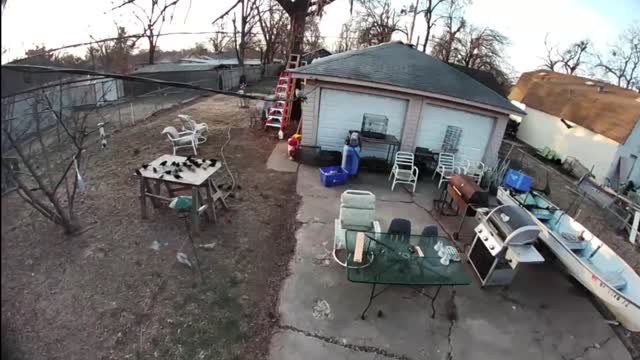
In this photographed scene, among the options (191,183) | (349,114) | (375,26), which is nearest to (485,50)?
(375,26)

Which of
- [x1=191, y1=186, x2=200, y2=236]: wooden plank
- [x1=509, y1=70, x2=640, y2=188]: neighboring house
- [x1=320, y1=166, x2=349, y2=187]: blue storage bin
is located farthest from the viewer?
[x1=509, y1=70, x2=640, y2=188]: neighboring house

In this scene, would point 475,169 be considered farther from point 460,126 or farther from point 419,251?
point 419,251

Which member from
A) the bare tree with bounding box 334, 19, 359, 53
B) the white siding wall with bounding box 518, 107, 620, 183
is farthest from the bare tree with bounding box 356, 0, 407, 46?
the white siding wall with bounding box 518, 107, 620, 183

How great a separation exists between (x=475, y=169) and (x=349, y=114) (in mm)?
4097

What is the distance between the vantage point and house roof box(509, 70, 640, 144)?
A: 1389 cm

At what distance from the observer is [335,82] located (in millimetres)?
9219

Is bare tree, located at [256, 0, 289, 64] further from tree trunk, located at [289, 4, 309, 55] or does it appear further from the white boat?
the white boat

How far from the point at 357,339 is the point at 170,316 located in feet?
8.48

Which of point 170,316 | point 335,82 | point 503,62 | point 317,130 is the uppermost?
point 503,62

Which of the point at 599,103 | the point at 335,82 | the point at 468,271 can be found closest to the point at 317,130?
the point at 335,82

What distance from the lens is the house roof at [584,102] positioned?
13.9m

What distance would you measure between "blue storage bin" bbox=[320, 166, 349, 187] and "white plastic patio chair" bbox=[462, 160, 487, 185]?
11.5 ft

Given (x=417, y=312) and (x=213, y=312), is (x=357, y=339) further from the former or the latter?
(x=213, y=312)

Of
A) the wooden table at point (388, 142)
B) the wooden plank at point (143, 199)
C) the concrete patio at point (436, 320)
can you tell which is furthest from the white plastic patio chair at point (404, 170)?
the wooden plank at point (143, 199)
